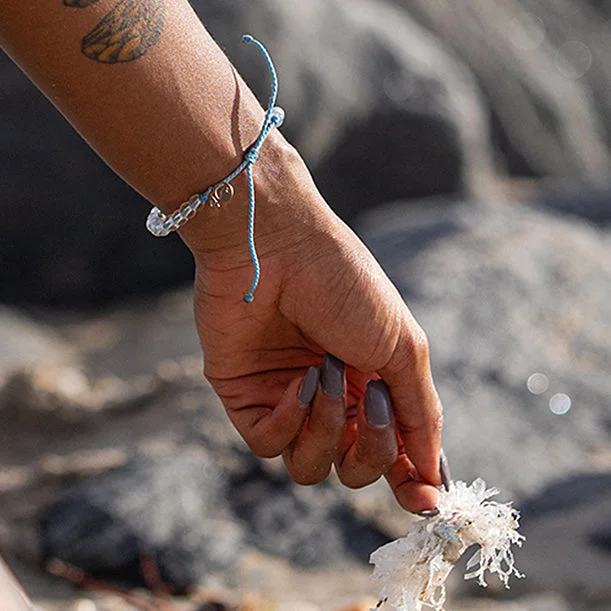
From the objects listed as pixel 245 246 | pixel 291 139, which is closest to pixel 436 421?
pixel 245 246

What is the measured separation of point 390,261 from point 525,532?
179 centimetres

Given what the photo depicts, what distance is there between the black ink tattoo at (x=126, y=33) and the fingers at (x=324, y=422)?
61cm

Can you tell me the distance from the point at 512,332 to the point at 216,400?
136 cm

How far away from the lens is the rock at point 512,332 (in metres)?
3.82

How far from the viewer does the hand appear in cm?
174

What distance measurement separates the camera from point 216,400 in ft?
12.4

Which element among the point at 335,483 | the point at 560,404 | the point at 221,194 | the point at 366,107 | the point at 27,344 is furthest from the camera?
the point at 366,107

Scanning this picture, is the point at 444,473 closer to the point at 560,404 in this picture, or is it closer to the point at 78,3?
the point at 78,3

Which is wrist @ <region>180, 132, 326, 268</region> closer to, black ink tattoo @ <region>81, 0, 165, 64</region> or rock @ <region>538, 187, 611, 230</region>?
black ink tattoo @ <region>81, 0, 165, 64</region>

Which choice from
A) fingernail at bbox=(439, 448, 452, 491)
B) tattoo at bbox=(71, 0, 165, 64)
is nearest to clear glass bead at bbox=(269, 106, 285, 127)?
tattoo at bbox=(71, 0, 165, 64)

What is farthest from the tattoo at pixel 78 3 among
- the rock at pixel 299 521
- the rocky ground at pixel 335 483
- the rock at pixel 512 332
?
the rock at pixel 512 332

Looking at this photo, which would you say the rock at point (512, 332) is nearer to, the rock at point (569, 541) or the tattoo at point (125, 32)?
the rock at point (569, 541)

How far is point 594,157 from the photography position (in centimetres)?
1014

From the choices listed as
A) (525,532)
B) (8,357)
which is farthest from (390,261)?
(8,357)
